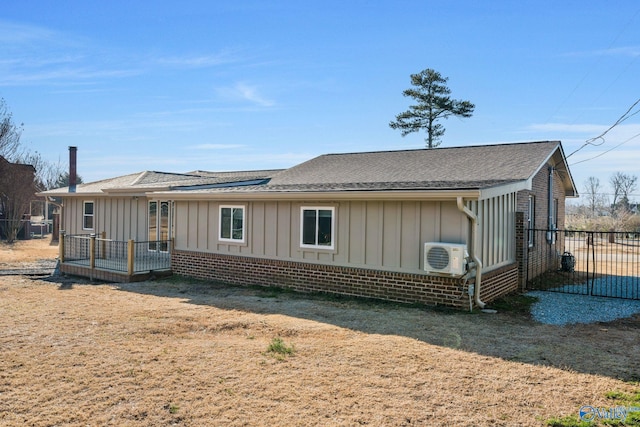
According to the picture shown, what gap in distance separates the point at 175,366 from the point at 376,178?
24.8ft

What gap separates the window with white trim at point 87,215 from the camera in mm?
16472

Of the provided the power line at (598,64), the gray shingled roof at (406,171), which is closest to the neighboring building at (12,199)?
the gray shingled roof at (406,171)

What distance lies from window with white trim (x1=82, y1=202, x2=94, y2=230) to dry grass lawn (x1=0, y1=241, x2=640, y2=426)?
8.41 m

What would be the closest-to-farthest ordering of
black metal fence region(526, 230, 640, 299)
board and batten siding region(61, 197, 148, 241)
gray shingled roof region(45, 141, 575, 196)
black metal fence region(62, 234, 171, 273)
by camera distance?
gray shingled roof region(45, 141, 575, 196), black metal fence region(526, 230, 640, 299), black metal fence region(62, 234, 171, 273), board and batten siding region(61, 197, 148, 241)

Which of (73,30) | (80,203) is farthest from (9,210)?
(73,30)

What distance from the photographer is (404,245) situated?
8.78 meters

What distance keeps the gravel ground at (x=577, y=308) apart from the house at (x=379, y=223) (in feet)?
3.00

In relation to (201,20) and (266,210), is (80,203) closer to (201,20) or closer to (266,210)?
(201,20)

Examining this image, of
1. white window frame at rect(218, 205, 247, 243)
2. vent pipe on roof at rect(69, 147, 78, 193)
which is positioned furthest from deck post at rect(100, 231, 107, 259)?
vent pipe on roof at rect(69, 147, 78, 193)

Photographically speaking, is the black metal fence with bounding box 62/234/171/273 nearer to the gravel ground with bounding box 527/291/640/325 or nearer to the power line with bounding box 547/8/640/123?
the gravel ground with bounding box 527/291/640/325

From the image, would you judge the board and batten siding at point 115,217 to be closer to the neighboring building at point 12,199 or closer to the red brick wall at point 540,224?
the red brick wall at point 540,224

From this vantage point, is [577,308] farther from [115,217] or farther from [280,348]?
[115,217]

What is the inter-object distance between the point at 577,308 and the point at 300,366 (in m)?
6.50

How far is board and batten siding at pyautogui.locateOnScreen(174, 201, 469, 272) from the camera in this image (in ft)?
27.8
